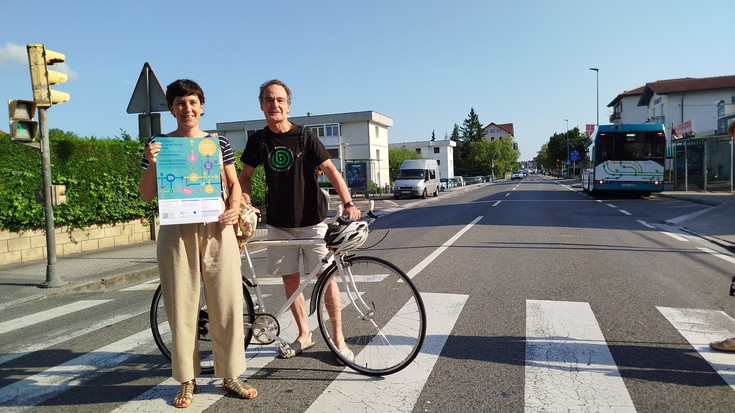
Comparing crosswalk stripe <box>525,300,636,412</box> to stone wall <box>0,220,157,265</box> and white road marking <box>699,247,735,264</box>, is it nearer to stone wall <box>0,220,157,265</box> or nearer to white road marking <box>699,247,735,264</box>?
white road marking <box>699,247,735,264</box>

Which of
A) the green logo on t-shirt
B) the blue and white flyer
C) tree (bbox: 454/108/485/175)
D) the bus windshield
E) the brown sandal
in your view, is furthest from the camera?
tree (bbox: 454/108/485/175)

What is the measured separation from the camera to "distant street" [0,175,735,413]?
10.5ft

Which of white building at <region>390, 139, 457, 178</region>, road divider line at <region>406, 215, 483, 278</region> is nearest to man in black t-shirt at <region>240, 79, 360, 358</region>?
road divider line at <region>406, 215, 483, 278</region>

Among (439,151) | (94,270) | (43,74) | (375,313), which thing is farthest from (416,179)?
(439,151)

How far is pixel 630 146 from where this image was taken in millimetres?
23188

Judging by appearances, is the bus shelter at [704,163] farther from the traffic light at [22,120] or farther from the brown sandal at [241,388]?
the brown sandal at [241,388]

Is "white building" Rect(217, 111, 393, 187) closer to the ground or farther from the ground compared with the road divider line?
farther from the ground

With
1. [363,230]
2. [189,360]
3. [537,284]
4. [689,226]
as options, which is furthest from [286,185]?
[689,226]

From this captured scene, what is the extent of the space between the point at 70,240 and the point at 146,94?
4.10 m

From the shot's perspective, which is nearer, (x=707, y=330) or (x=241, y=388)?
(x=241, y=388)

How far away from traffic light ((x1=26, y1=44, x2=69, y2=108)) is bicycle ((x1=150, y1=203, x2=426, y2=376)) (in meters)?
5.24

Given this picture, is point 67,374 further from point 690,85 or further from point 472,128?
point 472,128

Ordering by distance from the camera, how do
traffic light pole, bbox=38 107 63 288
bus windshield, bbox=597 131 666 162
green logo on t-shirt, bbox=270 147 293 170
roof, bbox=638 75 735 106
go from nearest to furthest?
green logo on t-shirt, bbox=270 147 293 170, traffic light pole, bbox=38 107 63 288, bus windshield, bbox=597 131 666 162, roof, bbox=638 75 735 106

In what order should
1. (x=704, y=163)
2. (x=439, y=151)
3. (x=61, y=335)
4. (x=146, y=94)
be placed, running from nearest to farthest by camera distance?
1. (x=61, y=335)
2. (x=146, y=94)
3. (x=704, y=163)
4. (x=439, y=151)
